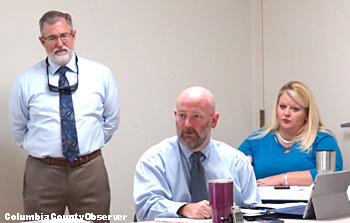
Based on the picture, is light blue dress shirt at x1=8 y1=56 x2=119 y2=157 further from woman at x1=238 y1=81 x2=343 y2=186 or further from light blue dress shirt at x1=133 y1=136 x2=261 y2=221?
woman at x1=238 y1=81 x2=343 y2=186

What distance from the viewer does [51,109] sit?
11.5 feet

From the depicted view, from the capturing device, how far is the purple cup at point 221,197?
2006mm

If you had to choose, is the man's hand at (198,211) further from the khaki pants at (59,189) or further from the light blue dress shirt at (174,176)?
the khaki pants at (59,189)

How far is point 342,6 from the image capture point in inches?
171

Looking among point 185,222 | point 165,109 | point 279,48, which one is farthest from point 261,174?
point 185,222

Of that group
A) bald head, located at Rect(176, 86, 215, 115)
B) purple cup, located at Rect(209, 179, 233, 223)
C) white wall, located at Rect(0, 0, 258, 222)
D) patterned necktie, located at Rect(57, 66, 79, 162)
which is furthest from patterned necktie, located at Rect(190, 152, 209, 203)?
white wall, located at Rect(0, 0, 258, 222)

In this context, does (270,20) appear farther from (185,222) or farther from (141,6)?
(185,222)

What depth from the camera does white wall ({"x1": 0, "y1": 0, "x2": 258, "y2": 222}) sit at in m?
4.01

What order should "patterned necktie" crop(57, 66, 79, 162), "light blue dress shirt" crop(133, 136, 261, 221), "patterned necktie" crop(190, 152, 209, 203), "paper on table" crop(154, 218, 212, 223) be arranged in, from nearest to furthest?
"paper on table" crop(154, 218, 212, 223), "light blue dress shirt" crop(133, 136, 261, 221), "patterned necktie" crop(190, 152, 209, 203), "patterned necktie" crop(57, 66, 79, 162)

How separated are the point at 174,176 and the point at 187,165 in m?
0.09

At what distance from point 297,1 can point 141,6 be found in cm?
137

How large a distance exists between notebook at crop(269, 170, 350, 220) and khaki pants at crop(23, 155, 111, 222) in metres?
1.61

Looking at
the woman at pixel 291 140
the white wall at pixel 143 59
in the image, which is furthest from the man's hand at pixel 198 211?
the white wall at pixel 143 59

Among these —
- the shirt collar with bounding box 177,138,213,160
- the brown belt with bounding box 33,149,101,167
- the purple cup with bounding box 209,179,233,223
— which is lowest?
the brown belt with bounding box 33,149,101,167
